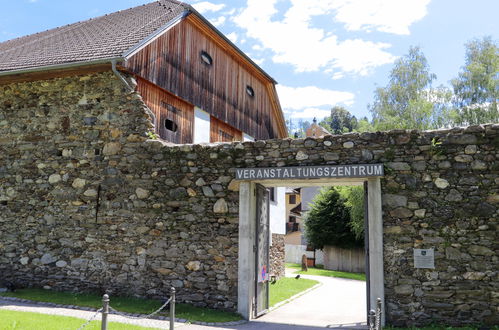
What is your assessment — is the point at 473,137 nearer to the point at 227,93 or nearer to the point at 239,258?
the point at 239,258

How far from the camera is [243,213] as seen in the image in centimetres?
942

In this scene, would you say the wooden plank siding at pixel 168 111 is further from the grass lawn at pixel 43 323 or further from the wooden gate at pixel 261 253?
the grass lawn at pixel 43 323

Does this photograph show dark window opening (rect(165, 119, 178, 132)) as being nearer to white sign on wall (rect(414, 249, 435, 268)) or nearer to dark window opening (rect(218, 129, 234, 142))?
dark window opening (rect(218, 129, 234, 142))

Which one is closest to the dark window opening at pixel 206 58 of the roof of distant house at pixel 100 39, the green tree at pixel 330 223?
the roof of distant house at pixel 100 39

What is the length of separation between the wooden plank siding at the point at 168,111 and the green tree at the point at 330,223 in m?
17.2

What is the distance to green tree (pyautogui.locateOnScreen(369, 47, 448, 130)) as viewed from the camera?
95.2 feet

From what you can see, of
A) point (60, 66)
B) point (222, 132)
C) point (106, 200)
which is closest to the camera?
point (106, 200)

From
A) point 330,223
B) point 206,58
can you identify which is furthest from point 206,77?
point 330,223

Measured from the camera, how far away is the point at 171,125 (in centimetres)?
1344

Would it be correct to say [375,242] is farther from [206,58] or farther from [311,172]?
[206,58]

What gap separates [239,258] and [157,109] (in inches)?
217

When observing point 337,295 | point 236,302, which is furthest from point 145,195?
point 337,295

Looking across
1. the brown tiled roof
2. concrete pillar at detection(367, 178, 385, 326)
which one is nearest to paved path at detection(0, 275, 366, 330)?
concrete pillar at detection(367, 178, 385, 326)

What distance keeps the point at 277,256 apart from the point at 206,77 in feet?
25.2
